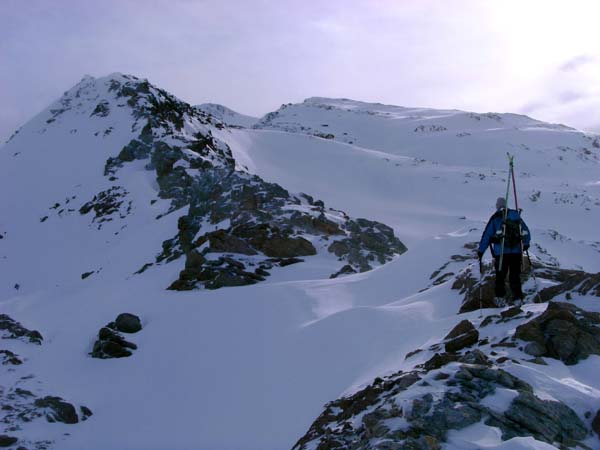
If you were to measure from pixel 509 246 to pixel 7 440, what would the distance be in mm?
8338

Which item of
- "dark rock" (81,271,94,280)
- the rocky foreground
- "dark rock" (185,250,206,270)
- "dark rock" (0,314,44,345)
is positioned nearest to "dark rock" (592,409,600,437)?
the rocky foreground

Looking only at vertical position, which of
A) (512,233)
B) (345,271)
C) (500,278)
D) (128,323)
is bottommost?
(128,323)

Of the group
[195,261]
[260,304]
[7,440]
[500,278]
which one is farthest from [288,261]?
[7,440]

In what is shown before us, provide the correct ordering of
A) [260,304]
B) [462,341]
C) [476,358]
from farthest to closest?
[260,304], [462,341], [476,358]

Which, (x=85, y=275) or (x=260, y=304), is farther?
(x=85, y=275)

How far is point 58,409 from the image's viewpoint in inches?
408

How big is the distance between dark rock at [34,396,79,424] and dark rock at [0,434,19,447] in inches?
32.0

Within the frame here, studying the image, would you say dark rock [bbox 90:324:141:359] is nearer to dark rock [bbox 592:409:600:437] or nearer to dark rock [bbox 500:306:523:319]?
dark rock [bbox 500:306:523:319]

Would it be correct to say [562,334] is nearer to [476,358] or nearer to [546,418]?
[476,358]

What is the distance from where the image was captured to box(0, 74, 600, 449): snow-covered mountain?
6.38 meters

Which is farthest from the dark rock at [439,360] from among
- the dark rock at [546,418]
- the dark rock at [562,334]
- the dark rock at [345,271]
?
the dark rock at [345,271]

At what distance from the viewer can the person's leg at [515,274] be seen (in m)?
9.59

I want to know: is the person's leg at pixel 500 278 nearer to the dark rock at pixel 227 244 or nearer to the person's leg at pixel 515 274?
the person's leg at pixel 515 274

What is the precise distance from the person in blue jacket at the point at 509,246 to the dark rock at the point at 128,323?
8.15 m
